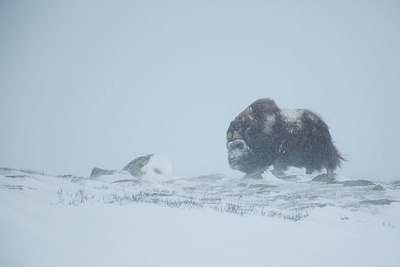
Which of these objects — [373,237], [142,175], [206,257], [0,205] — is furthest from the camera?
[142,175]

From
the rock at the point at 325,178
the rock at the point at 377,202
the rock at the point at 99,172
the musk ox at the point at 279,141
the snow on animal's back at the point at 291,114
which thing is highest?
the snow on animal's back at the point at 291,114

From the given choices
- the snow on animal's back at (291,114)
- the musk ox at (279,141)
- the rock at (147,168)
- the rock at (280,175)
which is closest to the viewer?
the musk ox at (279,141)

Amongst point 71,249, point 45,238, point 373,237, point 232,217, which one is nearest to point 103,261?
point 71,249

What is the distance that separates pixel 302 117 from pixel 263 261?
19956mm

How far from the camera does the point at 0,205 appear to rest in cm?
399

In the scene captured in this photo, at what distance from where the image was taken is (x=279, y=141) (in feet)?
71.3

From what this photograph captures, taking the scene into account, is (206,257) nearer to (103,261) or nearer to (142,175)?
(103,261)

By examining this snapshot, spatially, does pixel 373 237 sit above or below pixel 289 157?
below

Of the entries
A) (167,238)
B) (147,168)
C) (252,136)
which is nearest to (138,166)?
(147,168)

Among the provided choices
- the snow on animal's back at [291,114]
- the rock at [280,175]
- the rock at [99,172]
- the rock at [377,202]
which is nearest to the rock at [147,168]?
the rock at [99,172]

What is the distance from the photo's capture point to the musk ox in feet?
70.4

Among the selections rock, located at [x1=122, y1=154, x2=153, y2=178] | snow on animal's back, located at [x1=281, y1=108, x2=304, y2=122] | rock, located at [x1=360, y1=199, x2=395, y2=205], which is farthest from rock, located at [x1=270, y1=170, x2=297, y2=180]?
rock, located at [x1=122, y1=154, x2=153, y2=178]

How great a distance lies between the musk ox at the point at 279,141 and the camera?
21469 millimetres

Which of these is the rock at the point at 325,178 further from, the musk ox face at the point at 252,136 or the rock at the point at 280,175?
the musk ox face at the point at 252,136
